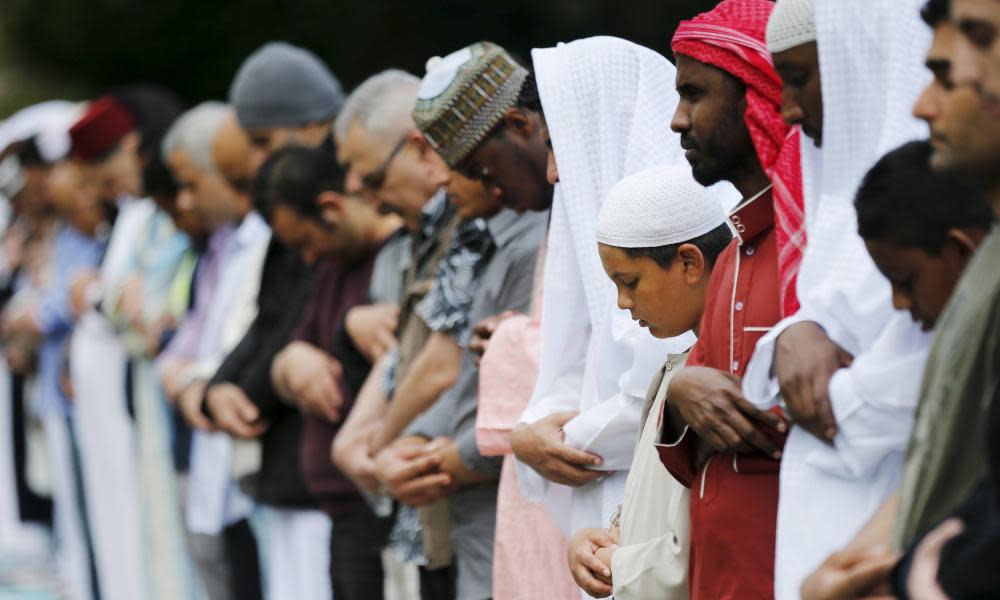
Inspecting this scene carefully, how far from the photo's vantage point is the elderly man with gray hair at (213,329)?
761 cm

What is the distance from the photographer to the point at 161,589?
891 cm

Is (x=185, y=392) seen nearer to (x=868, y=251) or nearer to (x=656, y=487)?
(x=656, y=487)

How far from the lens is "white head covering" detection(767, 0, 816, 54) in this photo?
3496 mm

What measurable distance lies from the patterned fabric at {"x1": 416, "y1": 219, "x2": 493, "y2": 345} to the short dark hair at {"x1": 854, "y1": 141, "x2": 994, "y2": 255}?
7.34 ft

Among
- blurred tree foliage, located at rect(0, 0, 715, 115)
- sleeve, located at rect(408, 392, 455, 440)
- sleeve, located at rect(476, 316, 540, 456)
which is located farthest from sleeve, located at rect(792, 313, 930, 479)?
blurred tree foliage, located at rect(0, 0, 715, 115)

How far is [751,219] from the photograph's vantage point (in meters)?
3.79

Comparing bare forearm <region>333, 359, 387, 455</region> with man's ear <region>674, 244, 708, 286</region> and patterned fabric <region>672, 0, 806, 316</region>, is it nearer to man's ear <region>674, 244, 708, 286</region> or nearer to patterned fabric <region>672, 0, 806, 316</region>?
man's ear <region>674, 244, 708, 286</region>

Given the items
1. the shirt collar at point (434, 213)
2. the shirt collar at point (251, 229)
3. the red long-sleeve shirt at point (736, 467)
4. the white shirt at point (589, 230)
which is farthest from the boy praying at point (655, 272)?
the shirt collar at point (251, 229)

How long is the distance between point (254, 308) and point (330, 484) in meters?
1.21

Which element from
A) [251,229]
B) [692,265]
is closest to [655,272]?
[692,265]

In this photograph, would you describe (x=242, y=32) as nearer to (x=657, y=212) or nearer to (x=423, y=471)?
(x=423, y=471)

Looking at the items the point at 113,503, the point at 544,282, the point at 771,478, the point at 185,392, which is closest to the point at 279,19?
the point at 113,503

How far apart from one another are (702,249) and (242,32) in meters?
11.6

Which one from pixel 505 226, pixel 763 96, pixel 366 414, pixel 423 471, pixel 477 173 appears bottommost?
pixel 366 414
